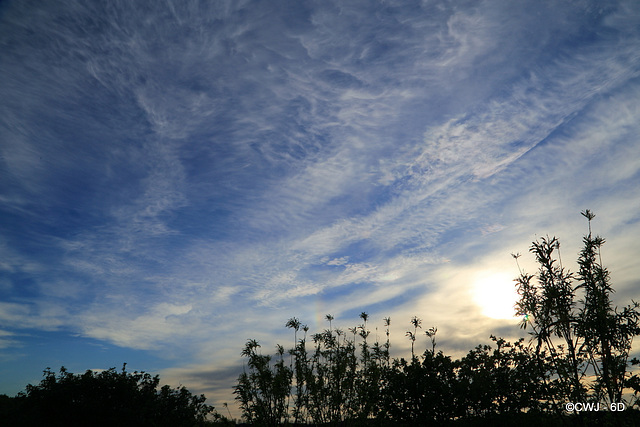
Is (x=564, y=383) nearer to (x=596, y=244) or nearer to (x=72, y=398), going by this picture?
(x=596, y=244)

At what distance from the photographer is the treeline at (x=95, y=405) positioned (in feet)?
94.2

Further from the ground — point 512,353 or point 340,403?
point 512,353

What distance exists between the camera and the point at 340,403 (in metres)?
22.3

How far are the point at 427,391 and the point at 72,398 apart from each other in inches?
1136

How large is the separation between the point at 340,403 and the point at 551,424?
38.4ft

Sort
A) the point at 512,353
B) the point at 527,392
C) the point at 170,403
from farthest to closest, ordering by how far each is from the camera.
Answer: the point at 170,403 < the point at 512,353 < the point at 527,392

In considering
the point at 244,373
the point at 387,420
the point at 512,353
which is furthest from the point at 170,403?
the point at 512,353

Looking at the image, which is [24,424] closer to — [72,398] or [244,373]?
[72,398]

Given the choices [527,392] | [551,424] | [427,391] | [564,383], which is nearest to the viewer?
[564,383]

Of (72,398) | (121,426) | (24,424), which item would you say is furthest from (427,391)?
(24,424)

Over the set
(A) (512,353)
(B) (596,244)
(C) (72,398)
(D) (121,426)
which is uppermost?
(B) (596,244)

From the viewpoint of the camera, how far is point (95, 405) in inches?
1169

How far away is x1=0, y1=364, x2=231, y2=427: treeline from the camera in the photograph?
28.7 metres

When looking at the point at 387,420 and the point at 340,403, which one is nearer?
the point at 387,420
